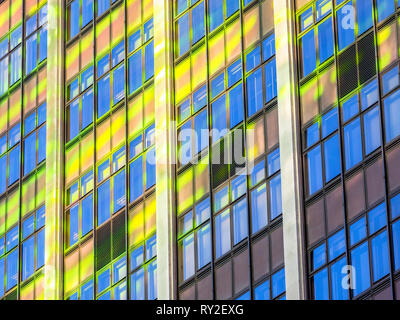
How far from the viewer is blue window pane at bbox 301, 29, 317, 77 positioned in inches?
2338

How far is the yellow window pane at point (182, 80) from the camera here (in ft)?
207

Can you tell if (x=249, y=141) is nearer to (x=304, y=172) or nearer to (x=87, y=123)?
(x=304, y=172)

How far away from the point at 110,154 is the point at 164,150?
3.19 meters

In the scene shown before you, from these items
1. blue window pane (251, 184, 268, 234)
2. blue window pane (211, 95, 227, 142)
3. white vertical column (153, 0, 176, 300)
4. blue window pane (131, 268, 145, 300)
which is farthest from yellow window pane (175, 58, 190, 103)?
blue window pane (131, 268, 145, 300)

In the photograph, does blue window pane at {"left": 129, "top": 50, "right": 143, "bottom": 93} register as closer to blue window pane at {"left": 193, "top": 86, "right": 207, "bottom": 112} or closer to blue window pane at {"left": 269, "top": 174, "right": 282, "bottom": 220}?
blue window pane at {"left": 193, "top": 86, "right": 207, "bottom": 112}

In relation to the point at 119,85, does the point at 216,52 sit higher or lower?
lower

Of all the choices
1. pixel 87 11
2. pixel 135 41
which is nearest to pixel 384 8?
pixel 135 41

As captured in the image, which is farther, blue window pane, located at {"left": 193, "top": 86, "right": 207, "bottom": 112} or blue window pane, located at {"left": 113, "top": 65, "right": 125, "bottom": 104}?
blue window pane, located at {"left": 113, "top": 65, "right": 125, "bottom": 104}

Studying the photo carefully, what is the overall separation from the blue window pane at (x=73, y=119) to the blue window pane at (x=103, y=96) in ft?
5.18

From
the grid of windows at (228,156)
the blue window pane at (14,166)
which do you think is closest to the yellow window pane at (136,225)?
the grid of windows at (228,156)

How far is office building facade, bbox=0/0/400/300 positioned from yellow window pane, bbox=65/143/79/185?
63mm

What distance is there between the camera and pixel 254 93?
60.8 meters

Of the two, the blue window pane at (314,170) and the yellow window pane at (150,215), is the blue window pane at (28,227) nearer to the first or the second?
the yellow window pane at (150,215)

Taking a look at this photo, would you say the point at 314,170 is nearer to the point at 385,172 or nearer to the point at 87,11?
the point at 385,172
